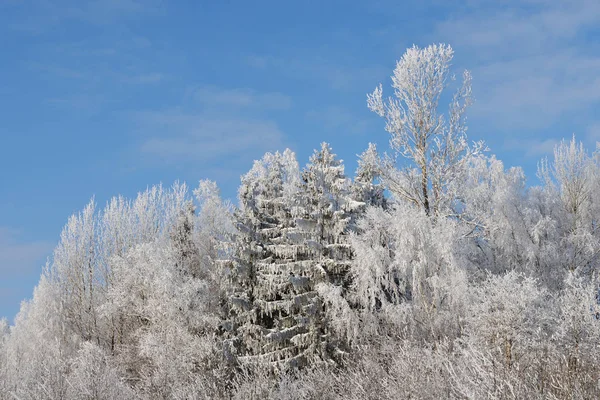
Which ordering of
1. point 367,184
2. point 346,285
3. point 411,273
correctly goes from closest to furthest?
1. point 411,273
2. point 346,285
3. point 367,184

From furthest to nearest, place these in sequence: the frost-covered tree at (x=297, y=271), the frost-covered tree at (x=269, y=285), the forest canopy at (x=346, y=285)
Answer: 1. the frost-covered tree at (x=269, y=285)
2. the frost-covered tree at (x=297, y=271)
3. the forest canopy at (x=346, y=285)

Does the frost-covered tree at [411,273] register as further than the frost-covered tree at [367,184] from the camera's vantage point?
No

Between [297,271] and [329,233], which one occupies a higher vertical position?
[329,233]

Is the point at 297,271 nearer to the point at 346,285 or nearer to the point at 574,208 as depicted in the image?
the point at 346,285

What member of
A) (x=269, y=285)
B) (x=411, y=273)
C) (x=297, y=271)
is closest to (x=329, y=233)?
(x=297, y=271)

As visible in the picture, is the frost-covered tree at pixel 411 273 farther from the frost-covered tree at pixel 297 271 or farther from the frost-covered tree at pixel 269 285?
the frost-covered tree at pixel 269 285

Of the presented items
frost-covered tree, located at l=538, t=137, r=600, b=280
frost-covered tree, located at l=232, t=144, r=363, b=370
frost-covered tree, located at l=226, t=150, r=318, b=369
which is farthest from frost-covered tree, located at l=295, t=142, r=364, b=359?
frost-covered tree, located at l=538, t=137, r=600, b=280

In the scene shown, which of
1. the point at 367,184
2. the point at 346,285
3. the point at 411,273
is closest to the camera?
the point at 411,273

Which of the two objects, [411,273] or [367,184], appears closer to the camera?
[411,273]

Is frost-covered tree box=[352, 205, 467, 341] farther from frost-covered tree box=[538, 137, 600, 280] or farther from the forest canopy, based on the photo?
frost-covered tree box=[538, 137, 600, 280]

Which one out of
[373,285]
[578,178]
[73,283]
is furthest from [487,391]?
[73,283]

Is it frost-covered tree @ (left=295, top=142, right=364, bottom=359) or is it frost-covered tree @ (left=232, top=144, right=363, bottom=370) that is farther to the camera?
frost-covered tree @ (left=232, top=144, right=363, bottom=370)

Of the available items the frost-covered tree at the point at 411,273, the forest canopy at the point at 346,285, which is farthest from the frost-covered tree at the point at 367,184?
the frost-covered tree at the point at 411,273

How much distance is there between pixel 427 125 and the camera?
20859 millimetres
